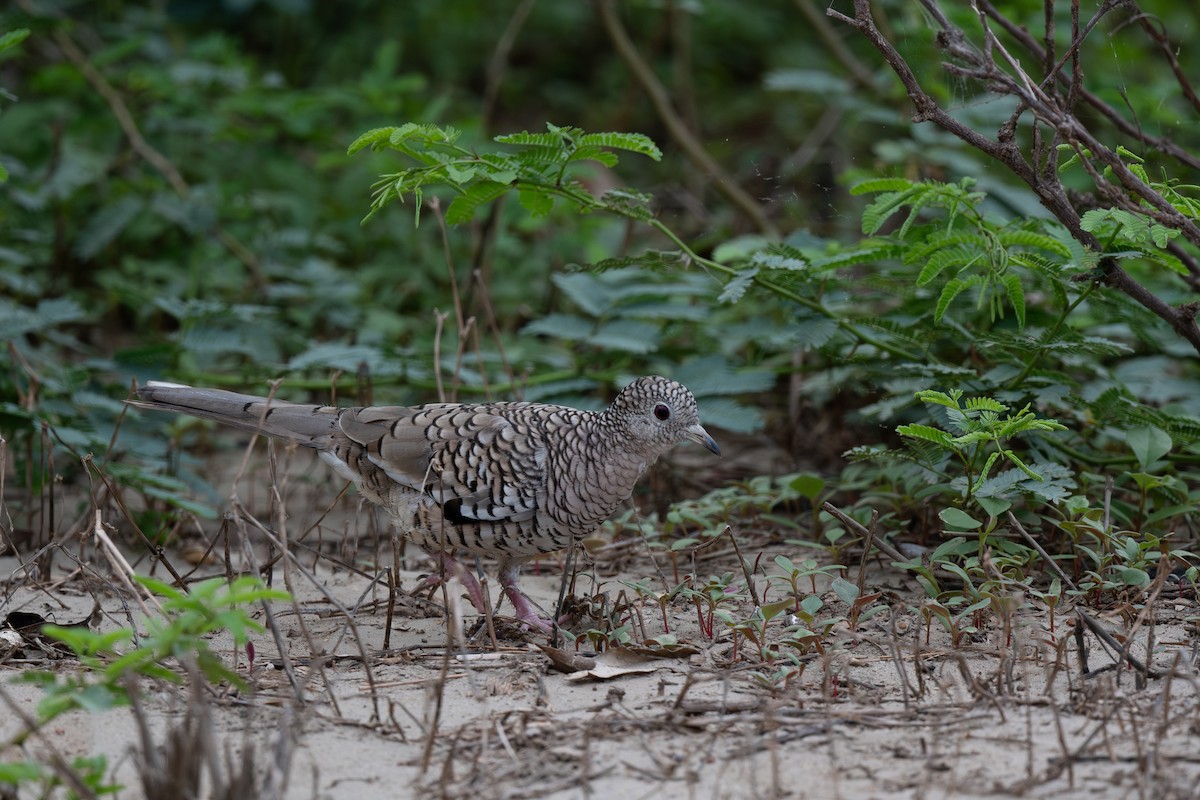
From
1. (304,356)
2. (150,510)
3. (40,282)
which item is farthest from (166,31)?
(150,510)

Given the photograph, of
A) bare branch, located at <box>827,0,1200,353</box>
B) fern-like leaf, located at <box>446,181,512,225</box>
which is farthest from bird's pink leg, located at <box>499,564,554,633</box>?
bare branch, located at <box>827,0,1200,353</box>

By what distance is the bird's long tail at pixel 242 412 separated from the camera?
4258 mm

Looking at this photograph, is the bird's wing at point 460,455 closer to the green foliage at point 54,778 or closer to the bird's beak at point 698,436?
the bird's beak at point 698,436

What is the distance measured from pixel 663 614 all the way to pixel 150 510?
7.13 feet

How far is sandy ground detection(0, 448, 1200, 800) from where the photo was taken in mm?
2779

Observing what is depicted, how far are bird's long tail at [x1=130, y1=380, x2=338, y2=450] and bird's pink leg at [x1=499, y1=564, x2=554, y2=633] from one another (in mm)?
781

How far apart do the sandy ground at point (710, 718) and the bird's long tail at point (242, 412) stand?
0.70 meters

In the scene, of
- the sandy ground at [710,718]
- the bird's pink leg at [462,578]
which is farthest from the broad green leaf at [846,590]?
the bird's pink leg at [462,578]

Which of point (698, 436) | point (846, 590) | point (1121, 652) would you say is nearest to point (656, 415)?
point (698, 436)

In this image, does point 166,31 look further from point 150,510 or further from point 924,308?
point 924,308

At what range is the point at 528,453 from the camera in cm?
406

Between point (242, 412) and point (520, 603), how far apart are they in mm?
1163

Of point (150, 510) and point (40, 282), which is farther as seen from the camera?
point (40, 282)

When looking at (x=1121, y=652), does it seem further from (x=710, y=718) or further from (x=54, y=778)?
(x=54, y=778)
